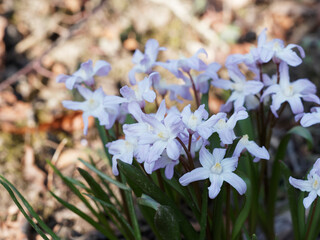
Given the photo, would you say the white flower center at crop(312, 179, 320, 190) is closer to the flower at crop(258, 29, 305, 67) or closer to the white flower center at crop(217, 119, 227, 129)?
the white flower center at crop(217, 119, 227, 129)

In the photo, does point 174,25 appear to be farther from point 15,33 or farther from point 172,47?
point 15,33

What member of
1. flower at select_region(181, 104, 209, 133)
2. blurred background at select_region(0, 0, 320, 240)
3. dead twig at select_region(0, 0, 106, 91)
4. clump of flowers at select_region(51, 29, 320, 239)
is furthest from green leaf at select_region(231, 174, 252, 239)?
dead twig at select_region(0, 0, 106, 91)

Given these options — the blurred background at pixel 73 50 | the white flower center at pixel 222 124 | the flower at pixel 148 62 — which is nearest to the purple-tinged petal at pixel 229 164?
the white flower center at pixel 222 124

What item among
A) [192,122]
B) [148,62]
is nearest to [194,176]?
[192,122]

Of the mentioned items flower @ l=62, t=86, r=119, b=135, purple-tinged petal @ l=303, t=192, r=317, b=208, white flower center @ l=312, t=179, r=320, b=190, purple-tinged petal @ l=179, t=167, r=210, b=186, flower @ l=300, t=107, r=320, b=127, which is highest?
flower @ l=62, t=86, r=119, b=135

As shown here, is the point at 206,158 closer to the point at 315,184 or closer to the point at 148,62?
the point at 315,184

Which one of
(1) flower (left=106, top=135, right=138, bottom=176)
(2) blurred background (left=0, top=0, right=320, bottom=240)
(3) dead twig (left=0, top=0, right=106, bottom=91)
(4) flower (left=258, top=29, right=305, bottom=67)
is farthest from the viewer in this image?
(3) dead twig (left=0, top=0, right=106, bottom=91)

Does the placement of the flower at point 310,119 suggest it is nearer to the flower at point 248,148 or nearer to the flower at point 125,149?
the flower at point 248,148
